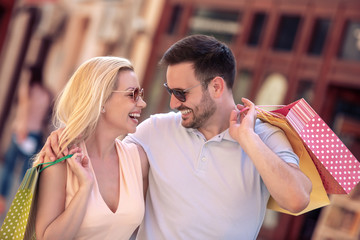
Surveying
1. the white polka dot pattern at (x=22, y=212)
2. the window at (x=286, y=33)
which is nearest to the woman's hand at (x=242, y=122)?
the white polka dot pattern at (x=22, y=212)

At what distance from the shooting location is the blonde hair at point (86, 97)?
287cm

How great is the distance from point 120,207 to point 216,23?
22.1 feet

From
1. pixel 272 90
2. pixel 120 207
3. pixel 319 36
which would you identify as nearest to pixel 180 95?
pixel 120 207

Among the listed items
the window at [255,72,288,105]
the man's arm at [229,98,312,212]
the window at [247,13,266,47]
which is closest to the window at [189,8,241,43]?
the window at [247,13,266,47]

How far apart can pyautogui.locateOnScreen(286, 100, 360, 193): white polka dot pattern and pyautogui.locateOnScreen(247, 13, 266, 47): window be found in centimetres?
570

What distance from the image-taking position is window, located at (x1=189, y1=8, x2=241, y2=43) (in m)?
→ 8.99

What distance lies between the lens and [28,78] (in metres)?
12.1

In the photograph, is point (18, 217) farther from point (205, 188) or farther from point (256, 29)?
point (256, 29)

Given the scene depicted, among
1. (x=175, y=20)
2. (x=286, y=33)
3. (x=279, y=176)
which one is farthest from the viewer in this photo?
(x=175, y=20)

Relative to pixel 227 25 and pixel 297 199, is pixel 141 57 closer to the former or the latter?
pixel 227 25

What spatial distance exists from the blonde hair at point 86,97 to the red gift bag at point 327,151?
93 centimetres

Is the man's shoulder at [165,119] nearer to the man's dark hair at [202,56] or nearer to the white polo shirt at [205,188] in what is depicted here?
the white polo shirt at [205,188]

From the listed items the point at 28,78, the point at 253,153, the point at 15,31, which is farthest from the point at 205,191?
the point at 15,31

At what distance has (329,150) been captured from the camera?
9.76 feet
